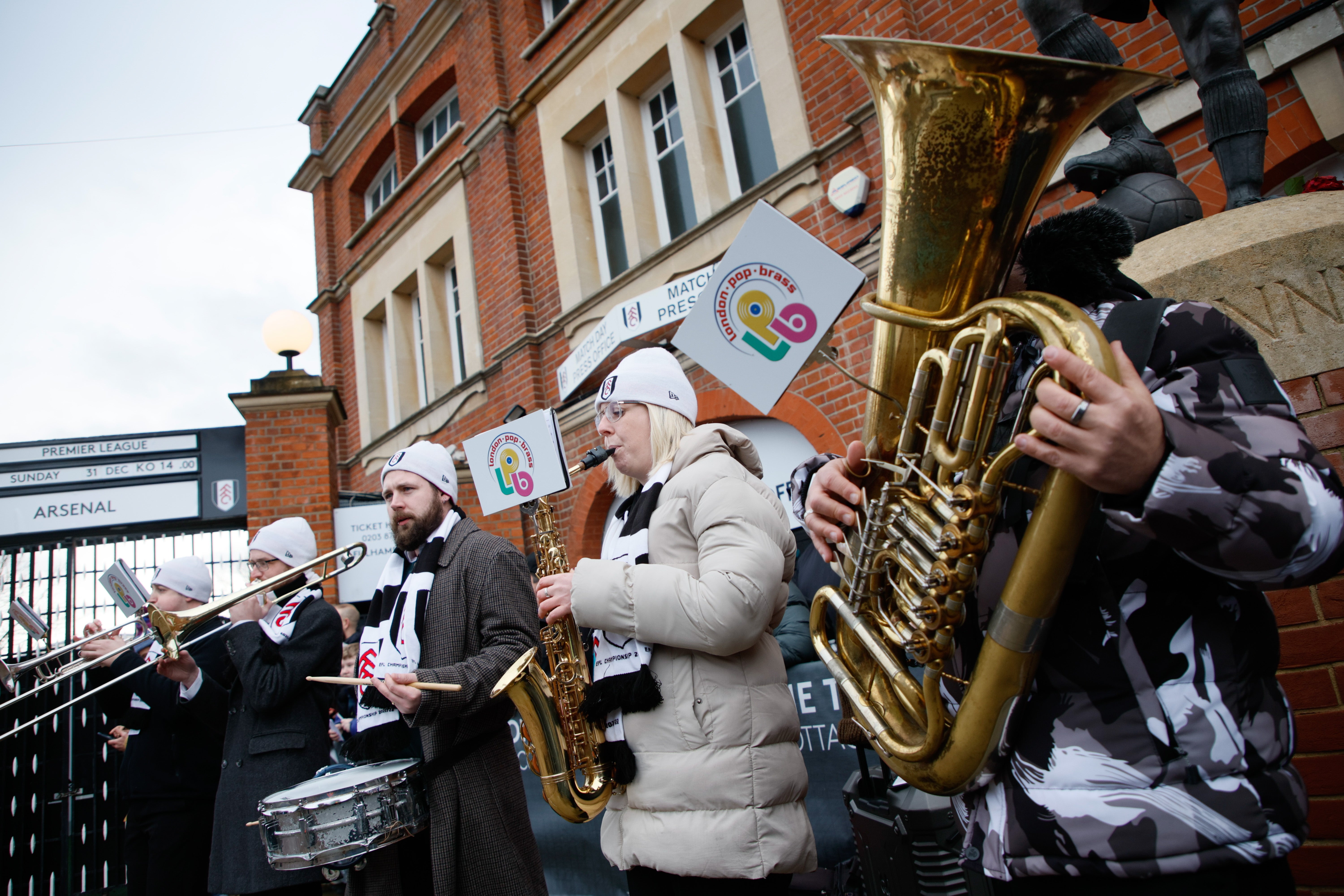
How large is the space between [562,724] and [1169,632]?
1.80 metres

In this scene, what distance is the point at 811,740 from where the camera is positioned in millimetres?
3471

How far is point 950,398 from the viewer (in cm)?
123

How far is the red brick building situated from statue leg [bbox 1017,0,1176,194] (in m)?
1.02

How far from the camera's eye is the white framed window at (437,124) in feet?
37.9

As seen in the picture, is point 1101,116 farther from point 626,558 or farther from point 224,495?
point 224,495

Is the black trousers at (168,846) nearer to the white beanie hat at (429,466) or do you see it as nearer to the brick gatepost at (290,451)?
the white beanie hat at (429,466)

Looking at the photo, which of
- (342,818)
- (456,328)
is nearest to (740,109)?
(456,328)

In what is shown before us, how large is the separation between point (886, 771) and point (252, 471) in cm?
700

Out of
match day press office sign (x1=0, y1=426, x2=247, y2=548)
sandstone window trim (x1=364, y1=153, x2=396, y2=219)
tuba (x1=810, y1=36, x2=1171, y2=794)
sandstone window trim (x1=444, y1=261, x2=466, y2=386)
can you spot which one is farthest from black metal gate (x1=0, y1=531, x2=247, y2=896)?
sandstone window trim (x1=364, y1=153, x2=396, y2=219)

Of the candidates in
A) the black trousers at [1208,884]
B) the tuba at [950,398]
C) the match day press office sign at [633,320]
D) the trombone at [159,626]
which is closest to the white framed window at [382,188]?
the match day press office sign at [633,320]

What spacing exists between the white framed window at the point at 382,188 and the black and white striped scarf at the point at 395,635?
11.2 meters

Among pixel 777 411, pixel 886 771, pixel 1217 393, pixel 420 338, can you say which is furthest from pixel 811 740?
pixel 420 338

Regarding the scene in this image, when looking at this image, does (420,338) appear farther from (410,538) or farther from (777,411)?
(410,538)

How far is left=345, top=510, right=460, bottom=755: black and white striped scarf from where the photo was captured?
2605 millimetres
